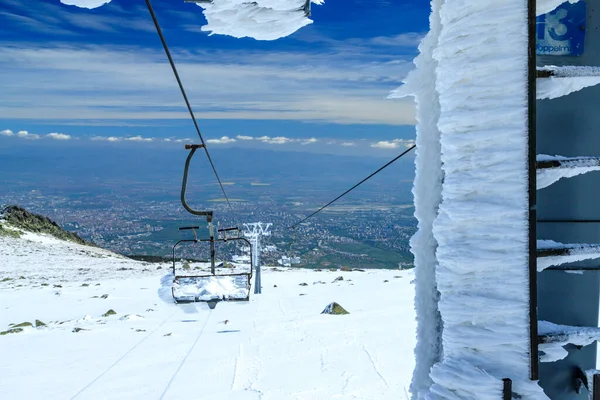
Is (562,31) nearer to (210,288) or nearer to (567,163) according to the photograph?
(567,163)

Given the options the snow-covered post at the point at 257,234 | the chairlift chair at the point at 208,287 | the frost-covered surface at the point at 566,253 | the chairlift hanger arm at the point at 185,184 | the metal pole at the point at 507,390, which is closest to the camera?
the metal pole at the point at 507,390

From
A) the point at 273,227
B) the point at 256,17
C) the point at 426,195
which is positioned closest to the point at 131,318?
the point at 256,17

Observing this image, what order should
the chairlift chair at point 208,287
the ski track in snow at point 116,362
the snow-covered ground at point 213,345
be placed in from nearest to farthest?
the snow-covered ground at point 213,345 → the ski track in snow at point 116,362 → the chairlift chair at point 208,287

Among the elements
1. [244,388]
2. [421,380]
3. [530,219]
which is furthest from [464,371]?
[244,388]

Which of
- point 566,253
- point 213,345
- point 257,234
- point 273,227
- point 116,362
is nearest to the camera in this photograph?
point 566,253

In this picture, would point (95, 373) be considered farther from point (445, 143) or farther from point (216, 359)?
point (445, 143)

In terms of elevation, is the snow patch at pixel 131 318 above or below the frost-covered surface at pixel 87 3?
below

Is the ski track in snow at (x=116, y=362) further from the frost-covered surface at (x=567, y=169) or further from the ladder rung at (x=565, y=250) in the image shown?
the frost-covered surface at (x=567, y=169)

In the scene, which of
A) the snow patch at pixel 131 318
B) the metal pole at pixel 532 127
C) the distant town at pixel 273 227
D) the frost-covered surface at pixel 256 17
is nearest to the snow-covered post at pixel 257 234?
the snow patch at pixel 131 318
